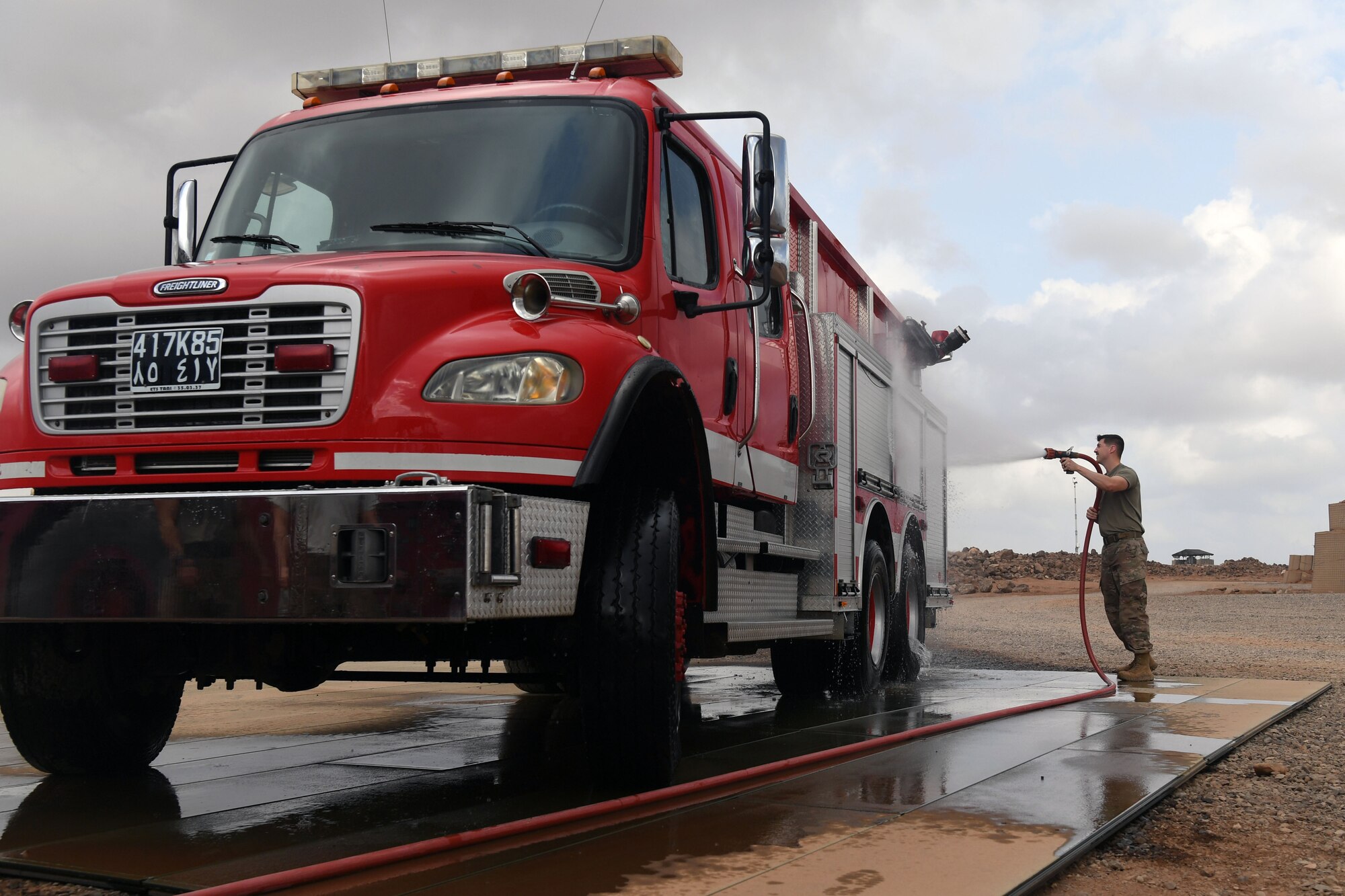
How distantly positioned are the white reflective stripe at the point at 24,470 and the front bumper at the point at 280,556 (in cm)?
30

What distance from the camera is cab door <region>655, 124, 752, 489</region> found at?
564 cm

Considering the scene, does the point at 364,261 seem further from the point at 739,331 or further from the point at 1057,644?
the point at 1057,644

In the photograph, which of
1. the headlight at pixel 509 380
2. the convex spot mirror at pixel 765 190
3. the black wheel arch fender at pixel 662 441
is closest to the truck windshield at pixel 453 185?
the convex spot mirror at pixel 765 190

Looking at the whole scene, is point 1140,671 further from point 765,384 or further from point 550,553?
point 550,553

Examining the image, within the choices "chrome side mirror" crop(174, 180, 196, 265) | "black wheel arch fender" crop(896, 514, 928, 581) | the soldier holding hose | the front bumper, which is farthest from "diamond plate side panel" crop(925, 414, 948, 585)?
the front bumper

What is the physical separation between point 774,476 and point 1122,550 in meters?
5.10

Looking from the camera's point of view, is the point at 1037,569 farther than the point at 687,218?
Yes

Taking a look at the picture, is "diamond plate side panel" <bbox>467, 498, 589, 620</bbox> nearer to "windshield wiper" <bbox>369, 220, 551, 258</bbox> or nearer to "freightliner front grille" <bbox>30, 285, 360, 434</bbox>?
"freightliner front grille" <bbox>30, 285, 360, 434</bbox>

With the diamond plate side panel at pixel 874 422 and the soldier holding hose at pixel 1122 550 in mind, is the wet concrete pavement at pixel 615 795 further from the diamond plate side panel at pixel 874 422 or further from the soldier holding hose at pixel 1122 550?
the soldier holding hose at pixel 1122 550

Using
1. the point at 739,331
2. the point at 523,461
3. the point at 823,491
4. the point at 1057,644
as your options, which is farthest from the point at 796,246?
the point at 1057,644

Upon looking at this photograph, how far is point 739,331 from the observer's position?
6.50 m

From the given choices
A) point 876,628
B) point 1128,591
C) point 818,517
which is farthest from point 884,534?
point 1128,591

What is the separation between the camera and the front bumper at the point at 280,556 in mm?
3967

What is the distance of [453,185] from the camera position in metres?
5.48
